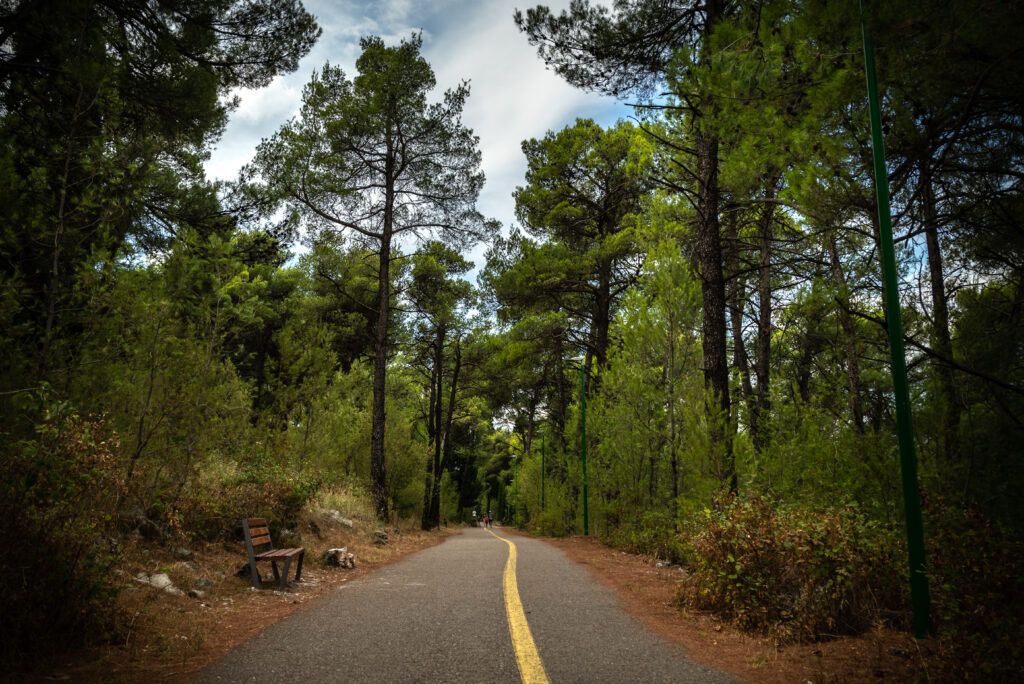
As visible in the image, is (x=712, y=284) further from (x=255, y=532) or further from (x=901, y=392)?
(x=255, y=532)

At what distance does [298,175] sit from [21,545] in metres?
13.1

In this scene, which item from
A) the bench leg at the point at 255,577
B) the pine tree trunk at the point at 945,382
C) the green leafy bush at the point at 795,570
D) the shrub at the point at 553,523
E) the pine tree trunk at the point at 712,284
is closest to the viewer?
the green leafy bush at the point at 795,570

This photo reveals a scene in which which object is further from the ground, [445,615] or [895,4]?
[895,4]

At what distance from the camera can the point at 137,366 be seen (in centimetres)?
672

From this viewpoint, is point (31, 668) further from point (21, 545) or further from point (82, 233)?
point (82, 233)

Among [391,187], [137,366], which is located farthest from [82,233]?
[391,187]

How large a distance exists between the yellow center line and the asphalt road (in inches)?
2.4

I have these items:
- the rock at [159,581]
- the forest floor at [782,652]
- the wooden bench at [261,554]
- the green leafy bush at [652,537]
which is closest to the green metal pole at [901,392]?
the forest floor at [782,652]

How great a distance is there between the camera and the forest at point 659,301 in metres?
4.05

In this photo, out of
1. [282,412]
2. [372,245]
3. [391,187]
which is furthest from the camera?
[372,245]

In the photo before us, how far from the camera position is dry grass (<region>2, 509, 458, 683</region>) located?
352 centimetres

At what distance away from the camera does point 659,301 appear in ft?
37.1

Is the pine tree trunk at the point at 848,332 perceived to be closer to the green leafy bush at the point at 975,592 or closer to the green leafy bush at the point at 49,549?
the green leafy bush at the point at 975,592

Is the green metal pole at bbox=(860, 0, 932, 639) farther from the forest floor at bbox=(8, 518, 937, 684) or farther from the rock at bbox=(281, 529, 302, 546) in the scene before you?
the rock at bbox=(281, 529, 302, 546)
